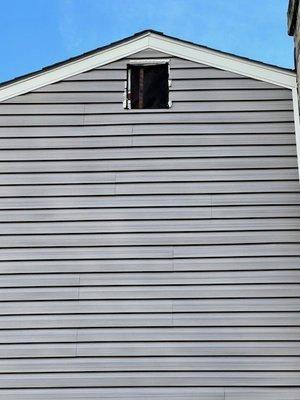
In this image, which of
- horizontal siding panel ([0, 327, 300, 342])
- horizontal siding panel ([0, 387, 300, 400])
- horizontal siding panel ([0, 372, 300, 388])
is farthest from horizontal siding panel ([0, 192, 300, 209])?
horizontal siding panel ([0, 387, 300, 400])

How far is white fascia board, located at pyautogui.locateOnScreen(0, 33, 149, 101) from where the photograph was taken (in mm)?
9156

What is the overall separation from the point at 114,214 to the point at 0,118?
2.34 metres

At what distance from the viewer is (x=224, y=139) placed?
8.81 m

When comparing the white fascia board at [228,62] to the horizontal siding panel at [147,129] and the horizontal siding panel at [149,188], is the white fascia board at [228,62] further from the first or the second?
the horizontal siding panel at [149,188]

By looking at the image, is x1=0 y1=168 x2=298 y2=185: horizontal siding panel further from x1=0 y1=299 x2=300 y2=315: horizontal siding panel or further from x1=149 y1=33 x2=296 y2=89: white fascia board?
x1=0 y1=299 x2=300 y2=315: horizontal siding panel

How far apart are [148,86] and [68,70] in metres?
1.26

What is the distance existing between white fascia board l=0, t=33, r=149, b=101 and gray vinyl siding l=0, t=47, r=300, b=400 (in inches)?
4.4

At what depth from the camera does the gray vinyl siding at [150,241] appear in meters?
7.83

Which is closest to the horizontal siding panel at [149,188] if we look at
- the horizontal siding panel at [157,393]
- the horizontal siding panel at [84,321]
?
the horizontal siding panel at [84,321]

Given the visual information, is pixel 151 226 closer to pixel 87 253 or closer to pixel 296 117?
pixel 87 253

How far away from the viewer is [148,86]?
9203 mm

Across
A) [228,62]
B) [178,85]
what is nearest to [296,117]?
[228,62]

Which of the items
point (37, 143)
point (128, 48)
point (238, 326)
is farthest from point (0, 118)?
point (238, 326)

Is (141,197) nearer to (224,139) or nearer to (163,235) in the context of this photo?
(163,235)
